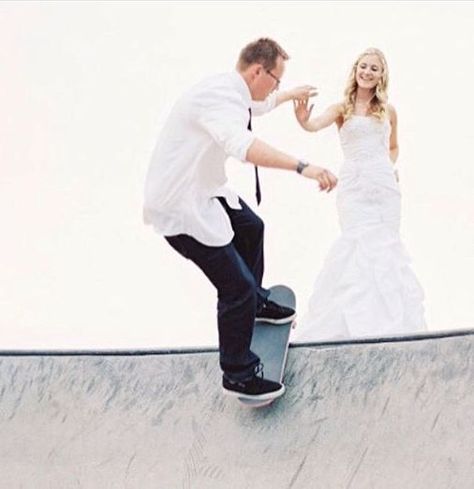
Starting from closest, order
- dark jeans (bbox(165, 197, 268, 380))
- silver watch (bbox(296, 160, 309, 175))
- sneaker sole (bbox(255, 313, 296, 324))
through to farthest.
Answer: silver watch (bbox(296, 160, 309, 175)) → dark jeans (bbox(165, 197, 268, 380)) → sneaker sole (bbox(255, 313, 296, 324))

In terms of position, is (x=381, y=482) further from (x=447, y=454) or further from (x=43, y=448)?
(x=43, y=448)

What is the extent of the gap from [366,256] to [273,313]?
131 cm

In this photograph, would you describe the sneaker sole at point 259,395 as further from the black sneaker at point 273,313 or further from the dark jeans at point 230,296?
the black sneaker at point 273,313

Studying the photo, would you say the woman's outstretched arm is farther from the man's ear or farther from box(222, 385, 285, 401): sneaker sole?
box(222, 385, 285, 401): sneaker sole

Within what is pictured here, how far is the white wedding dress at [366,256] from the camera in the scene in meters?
4.98

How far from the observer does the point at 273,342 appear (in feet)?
12.4

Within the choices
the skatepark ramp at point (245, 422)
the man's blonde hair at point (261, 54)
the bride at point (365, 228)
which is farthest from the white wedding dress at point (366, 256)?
the man's blonde hair at point (261, 54)

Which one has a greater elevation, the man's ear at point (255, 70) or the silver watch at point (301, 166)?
the man's ear at point (255, 70)

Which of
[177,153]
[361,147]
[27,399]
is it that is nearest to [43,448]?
[27,399]

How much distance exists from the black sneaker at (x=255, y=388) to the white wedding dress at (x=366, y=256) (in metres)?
1.50

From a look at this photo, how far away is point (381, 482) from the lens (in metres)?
3.22

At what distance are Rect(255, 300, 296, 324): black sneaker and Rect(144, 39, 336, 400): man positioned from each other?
1.38 feet

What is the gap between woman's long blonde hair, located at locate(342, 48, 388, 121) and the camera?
16.9ft

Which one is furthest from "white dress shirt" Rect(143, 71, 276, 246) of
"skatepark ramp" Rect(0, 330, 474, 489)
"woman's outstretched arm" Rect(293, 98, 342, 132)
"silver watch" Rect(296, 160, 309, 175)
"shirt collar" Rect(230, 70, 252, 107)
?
"woman's outstretched arm" Rect(293, 98, 342, 132)
